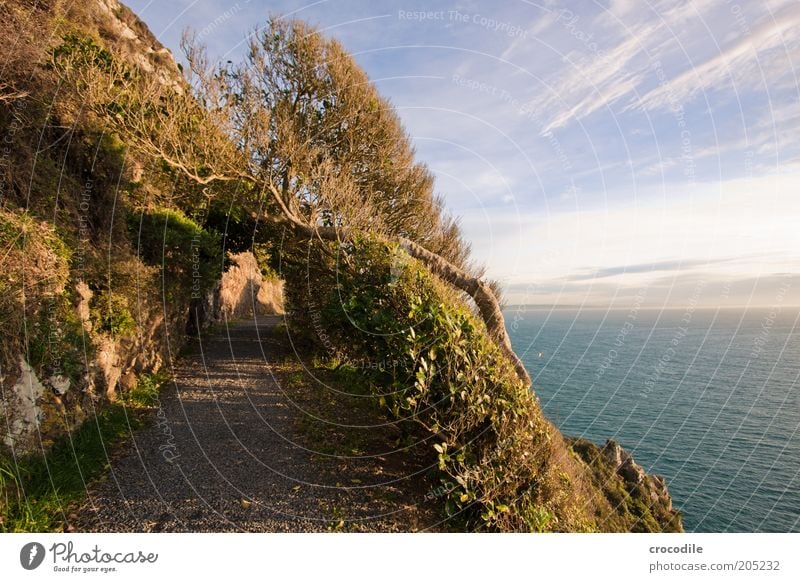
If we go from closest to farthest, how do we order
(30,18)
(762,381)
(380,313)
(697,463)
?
1. (380,313)
2. (30,18)
3. (697,463)
4. (762,381)

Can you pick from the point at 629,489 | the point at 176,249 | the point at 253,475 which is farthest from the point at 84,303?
the point at 629,489

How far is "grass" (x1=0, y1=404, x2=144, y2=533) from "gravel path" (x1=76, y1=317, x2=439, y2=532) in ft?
0.80

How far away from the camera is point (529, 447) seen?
653 cm

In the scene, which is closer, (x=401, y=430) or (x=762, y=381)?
(x=401, y=430)

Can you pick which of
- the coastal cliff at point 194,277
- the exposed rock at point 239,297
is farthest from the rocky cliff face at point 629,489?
the exposed rock at point 239,297

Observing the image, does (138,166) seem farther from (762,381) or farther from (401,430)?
(762,381)

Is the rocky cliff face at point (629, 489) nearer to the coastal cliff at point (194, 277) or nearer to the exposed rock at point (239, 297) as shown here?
the coastal cliff at point (194, 277)

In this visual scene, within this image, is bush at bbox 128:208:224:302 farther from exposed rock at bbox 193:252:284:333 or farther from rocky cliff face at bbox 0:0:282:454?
exposed rock at bbox 193:252:284:333

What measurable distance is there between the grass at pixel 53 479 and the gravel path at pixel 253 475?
0.80 feet

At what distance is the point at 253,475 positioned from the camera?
691 cm

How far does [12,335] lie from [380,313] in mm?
6112

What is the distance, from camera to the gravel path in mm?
5719

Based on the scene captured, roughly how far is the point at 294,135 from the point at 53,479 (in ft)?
41.6

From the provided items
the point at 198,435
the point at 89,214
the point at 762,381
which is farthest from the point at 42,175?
the point at 762,381
